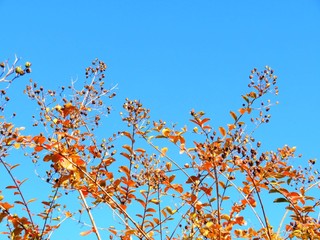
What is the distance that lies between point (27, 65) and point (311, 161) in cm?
228

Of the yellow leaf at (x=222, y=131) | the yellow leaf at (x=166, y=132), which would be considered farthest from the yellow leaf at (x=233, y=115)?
the yellow leaf at (x=166, y=132)

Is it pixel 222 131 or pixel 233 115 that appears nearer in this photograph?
pixel 222 131

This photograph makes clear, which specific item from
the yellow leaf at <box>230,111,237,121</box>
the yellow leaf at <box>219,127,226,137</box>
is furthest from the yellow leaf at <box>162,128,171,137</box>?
the yellow leaf at <box>230,111,237,121</box>

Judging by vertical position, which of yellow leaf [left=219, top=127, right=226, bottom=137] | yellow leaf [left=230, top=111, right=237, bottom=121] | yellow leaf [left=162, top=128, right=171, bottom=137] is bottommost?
yellow leaf [left=219, top=127, right=226, bottom=137]

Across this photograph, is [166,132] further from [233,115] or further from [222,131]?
[233,115]

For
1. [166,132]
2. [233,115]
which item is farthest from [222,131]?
[166,132]

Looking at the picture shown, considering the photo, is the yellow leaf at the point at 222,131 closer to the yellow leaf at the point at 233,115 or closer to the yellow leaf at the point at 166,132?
the yellow leaf at the point at 233,115

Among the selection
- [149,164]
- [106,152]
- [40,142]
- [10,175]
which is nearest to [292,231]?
[149,164]

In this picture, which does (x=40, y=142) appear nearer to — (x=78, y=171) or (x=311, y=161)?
(x=78, y=171)

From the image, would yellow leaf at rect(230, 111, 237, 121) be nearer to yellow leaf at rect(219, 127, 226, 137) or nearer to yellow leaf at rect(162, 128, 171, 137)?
yellow leaf at rect(219, 127, 226, 137)

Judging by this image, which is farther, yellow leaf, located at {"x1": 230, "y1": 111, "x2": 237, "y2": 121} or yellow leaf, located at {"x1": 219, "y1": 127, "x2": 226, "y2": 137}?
yellow leaf, located at {"x1": 230, "y1": 111, "x2": 237, "y2": 121}

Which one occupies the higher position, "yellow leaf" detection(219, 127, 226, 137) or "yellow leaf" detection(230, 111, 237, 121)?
"yellow leaf" detection(230, 111, 237, 121)

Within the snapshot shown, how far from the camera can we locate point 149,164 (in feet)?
11.1

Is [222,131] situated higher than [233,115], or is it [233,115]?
[233,115]
